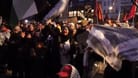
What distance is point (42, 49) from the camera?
1376 cm

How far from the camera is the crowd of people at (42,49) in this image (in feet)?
42.8

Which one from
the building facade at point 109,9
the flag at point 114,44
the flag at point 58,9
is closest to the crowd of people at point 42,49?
the flag at point 58,9

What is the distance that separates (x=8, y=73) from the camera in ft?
56.8

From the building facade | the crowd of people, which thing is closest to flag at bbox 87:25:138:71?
the crowd of people

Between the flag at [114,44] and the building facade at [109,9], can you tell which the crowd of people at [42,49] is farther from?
the flag at [114,44]

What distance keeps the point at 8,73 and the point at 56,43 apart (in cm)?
383

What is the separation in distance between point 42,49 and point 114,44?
18.4 ft

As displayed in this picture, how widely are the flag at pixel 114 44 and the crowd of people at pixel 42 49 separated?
2132 millimetres

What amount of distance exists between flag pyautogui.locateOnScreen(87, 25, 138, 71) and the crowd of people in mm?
2132

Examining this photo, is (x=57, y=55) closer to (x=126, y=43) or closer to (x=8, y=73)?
(x=8, y=73)

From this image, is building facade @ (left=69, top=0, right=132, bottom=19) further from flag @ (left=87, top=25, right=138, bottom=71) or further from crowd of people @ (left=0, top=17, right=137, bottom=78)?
flag @ (left=87, top=25, right=138, bottom=71)

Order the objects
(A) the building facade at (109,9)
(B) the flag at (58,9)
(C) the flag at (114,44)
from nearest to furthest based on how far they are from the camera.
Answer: (C) the flag at (114,44) < (B) the flag at (58,9) < (A) the building facade at (109,9)

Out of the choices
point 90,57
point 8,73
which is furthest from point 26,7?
point 8,73

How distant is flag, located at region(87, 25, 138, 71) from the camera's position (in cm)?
819
